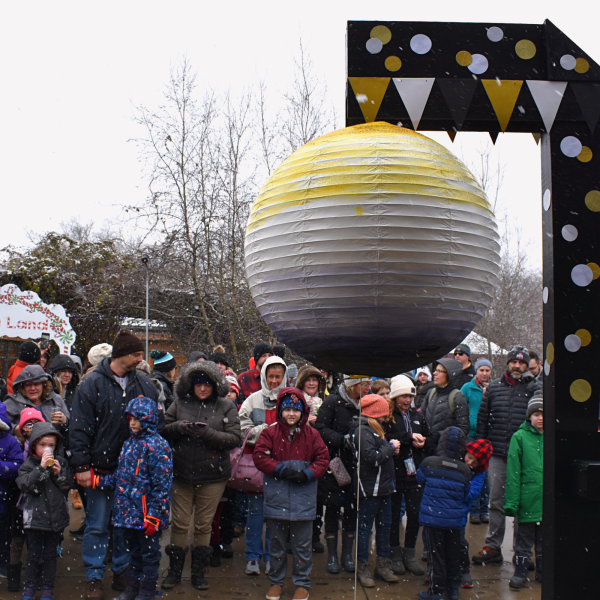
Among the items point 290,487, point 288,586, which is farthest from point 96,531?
point 288,586

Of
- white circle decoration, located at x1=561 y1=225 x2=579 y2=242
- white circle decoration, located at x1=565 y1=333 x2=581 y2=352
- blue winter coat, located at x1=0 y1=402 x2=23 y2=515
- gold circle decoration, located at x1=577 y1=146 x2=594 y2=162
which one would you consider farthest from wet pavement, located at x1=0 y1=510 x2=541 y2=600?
gold circle decoration, located at x1=577 y1=146 x2=594 y2=162

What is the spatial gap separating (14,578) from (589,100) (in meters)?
4.56

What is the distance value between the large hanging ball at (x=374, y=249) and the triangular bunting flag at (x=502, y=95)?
1.85 feet

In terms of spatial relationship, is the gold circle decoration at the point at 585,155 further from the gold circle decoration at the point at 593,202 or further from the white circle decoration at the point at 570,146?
the gold circle decoration at the point at 593,202

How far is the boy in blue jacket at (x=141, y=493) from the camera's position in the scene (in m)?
3.66

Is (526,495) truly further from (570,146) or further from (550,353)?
Answer: (570,146)

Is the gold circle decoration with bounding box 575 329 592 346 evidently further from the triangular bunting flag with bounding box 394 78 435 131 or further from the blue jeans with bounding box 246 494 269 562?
the blue jeans with bounding box 246 494 269 562

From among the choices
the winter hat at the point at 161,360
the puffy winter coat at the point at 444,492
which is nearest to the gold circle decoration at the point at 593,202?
the puffy winter coat at the point at 444,492

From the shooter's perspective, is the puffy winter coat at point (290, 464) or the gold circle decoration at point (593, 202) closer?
the gold circle decoration at point (593, 202)

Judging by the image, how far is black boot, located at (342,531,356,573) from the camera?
15.1 ft

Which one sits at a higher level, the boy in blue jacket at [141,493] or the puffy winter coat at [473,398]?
the puffy winter coat at [473,398]

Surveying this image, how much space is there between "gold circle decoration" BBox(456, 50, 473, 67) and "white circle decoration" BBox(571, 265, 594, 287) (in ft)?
2.84

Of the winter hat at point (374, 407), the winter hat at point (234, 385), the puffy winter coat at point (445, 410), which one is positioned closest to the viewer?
the winter hat at point (374, 407)

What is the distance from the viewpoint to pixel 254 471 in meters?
4.60
